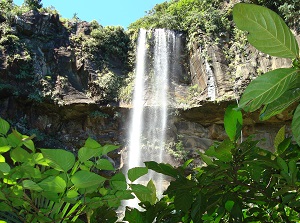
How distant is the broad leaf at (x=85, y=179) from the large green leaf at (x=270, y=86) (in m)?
0.31

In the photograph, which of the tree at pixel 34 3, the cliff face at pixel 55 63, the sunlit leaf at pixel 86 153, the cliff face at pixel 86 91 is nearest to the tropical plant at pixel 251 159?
the sunlit leaf at pixel 86 153

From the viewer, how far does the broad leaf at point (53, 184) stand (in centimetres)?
63

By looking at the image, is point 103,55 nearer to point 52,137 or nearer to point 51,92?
point 51,92

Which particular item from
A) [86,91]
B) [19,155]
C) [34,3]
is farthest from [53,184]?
[34,3]

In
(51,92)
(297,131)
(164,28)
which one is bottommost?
(297,131)

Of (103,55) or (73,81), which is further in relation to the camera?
(103,55)

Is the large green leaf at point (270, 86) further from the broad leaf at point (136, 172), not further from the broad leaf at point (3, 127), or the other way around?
the broad leaf at point (3, 127)

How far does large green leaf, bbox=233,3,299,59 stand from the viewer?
51cm

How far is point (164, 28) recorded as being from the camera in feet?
49.6

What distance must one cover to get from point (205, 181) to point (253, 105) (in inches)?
15.7

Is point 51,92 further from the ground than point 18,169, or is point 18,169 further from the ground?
point 51,92

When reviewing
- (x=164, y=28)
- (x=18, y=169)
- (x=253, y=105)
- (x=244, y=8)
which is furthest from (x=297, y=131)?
(x=164, y=28)

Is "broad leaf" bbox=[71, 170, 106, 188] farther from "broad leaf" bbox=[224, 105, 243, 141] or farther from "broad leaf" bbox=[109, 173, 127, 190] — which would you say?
"broad leaf" bbox=[224, 105, 243, 141]

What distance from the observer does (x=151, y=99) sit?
13734mm
